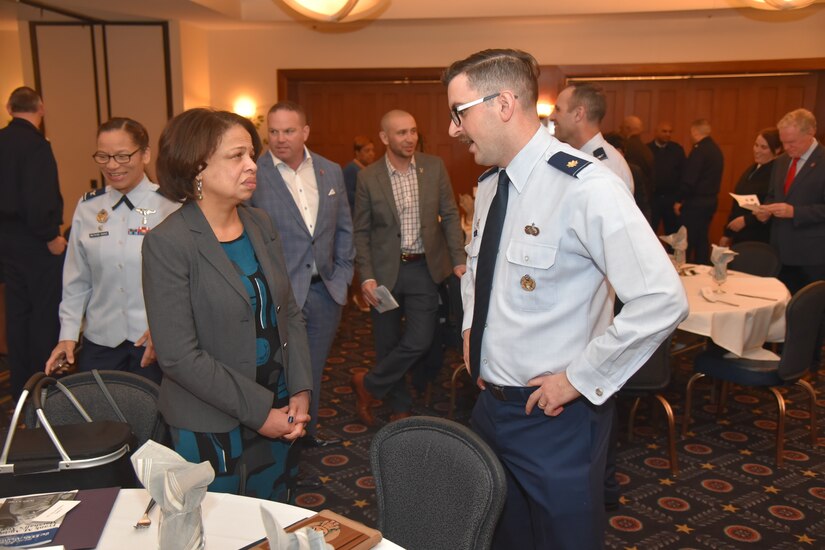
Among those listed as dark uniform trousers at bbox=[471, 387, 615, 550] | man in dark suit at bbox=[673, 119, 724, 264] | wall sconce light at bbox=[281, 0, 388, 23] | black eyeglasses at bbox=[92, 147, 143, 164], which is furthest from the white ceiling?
dark uniform trousers at bbox=[471, 387, 615, 550]

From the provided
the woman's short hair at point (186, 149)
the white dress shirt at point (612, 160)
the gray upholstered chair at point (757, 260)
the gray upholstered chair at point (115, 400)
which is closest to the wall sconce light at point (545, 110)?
the gray upholstered chair at point (757, 260)

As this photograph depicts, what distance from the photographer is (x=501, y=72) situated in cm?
200

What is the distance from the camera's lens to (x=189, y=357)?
2.13 metres

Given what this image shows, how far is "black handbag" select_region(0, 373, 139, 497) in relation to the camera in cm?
188

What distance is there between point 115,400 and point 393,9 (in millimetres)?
6487

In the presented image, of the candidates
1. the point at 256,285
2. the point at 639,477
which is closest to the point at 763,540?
the point at 639,477

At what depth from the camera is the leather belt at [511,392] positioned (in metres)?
2.11

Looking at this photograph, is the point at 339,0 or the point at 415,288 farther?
the point at 339,0

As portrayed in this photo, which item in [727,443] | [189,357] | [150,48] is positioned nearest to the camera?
[189,357]

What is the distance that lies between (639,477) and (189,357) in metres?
2.60

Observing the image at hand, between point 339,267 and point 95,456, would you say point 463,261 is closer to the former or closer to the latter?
point 339,267

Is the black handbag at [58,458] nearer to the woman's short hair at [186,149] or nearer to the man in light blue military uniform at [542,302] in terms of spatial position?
the woman's short hair at [186,149]

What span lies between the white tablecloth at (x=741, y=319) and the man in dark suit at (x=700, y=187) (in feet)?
11.9

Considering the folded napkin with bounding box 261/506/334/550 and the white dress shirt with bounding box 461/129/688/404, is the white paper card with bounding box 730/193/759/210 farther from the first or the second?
the folded napkin with bounding box 261/506/334/550
